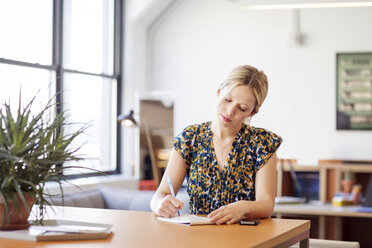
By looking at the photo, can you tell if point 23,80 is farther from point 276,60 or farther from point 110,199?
point 276,60

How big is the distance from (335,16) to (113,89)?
2772mm

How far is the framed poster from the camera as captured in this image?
7000mm

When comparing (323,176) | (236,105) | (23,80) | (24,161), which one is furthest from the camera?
(23,80)

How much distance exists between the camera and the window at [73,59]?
18.7 feet

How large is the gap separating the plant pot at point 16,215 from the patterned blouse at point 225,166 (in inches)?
32.2

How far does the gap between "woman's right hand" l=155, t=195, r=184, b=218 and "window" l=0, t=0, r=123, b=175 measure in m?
3.01

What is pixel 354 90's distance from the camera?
23.2 ft

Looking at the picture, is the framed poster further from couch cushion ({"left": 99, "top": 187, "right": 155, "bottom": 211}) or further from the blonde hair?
the blonde hair

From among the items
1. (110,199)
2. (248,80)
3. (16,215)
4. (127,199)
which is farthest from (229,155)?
(110,199)

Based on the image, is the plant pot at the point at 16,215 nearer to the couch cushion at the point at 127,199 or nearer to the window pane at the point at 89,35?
the couch cushion at the point at 127,199

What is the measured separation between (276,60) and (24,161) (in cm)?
571

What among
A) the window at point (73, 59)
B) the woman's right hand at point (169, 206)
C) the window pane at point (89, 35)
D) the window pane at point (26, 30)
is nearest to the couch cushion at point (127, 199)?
the window at point (73, 59)

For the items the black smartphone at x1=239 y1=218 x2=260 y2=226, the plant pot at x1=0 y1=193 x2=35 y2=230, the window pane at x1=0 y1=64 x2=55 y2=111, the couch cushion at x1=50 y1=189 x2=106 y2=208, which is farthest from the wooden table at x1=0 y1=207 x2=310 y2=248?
the window pane at x1=0 y1=64 x2=55 y2=111

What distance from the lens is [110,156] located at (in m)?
7.29
